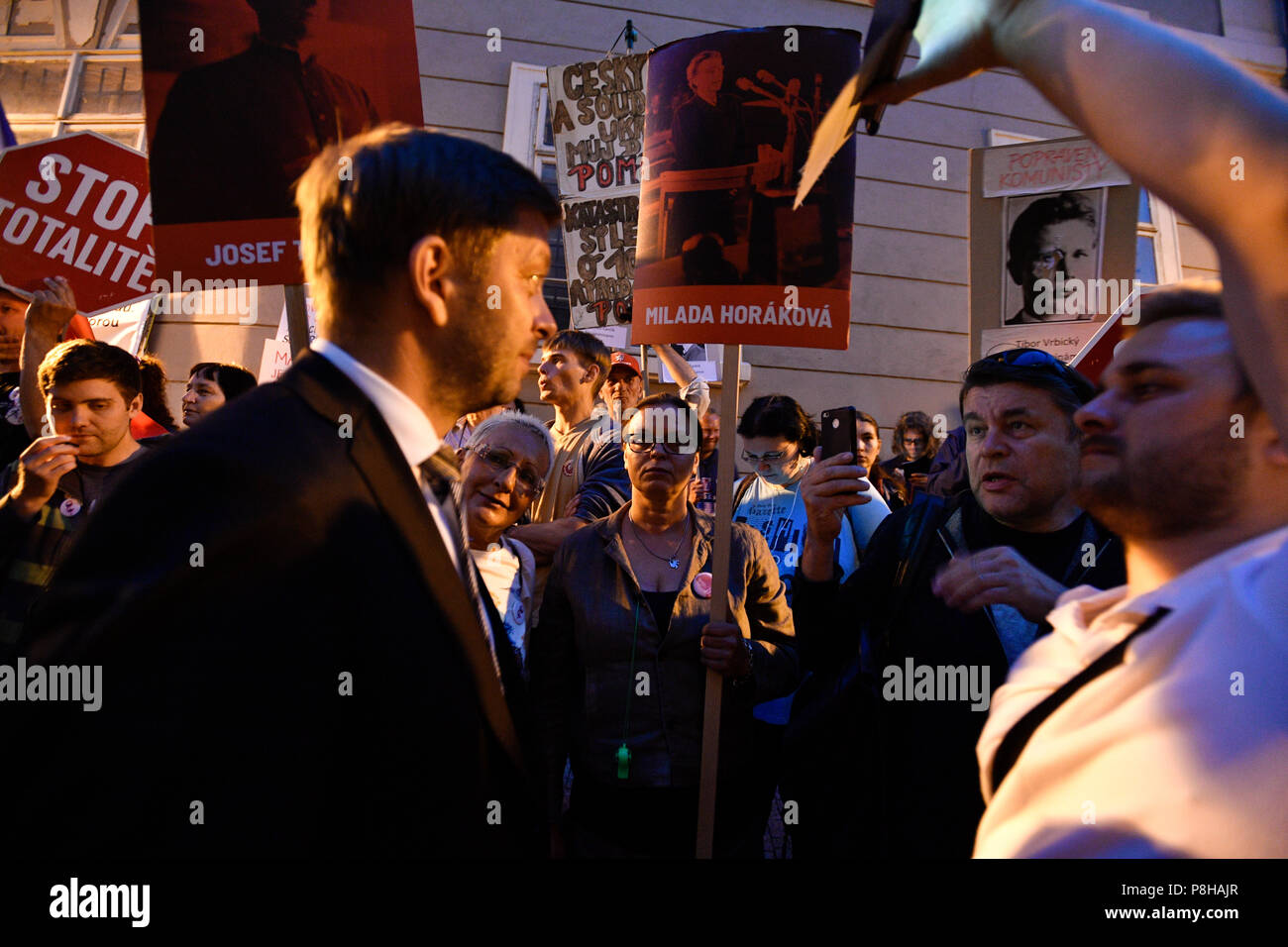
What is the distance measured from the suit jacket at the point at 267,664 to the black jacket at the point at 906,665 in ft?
3.56

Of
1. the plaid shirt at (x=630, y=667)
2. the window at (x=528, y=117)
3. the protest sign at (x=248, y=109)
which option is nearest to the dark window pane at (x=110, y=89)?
the window at (x=528, y=117)

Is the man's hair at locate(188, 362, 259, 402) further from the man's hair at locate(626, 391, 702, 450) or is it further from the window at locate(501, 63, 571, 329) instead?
the window at locate(501, 63, 571, 329)

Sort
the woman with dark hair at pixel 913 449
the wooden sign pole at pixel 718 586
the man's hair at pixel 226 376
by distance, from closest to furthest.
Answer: the wooden sign pole at pixel 718 586, the man's hair at pixel 226 376, the woman with dark hair at pixel 913 449

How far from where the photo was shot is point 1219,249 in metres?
0.74

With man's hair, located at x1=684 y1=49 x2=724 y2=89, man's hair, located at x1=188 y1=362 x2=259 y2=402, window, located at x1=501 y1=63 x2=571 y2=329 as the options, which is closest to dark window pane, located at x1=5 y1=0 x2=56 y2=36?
window, located at x1=501 y1=63 x2=571 y2=329

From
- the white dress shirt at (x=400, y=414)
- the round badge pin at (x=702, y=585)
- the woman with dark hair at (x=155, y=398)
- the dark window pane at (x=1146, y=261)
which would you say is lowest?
the round badge pin at (x=702, y=585)

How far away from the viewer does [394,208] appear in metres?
1.30

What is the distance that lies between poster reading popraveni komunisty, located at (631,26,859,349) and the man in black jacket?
0.65 meters

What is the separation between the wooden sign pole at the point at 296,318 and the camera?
237 centimetres

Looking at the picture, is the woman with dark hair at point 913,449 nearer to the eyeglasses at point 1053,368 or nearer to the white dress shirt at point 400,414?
the eyeglasses at point 1053,368

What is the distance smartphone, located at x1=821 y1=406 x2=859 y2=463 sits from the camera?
240 cm

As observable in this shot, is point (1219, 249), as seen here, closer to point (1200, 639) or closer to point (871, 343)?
point (1200, 639)

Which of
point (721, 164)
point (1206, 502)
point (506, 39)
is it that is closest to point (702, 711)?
point (721, 164)
